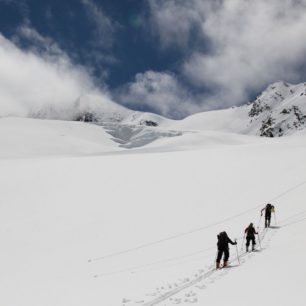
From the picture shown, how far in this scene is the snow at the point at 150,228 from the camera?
13.5 metres

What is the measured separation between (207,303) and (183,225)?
16.3 m

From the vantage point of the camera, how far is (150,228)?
2652 cm

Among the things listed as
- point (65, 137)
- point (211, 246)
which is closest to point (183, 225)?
point (211, 246)

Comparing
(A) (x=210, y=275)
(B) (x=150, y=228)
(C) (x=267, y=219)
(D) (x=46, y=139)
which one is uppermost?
(D) (x=46, y=139)

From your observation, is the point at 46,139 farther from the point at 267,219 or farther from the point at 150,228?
the point at 267,219

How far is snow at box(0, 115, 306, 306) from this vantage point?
13.5 meters

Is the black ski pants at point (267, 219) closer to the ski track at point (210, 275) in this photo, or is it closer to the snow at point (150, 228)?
the snow at point (150, 228)

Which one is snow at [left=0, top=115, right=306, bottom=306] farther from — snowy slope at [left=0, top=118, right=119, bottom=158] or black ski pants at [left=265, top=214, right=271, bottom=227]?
snowy slope at [left=0, top=118, right=119, bottom=158]

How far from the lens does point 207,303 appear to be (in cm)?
1045

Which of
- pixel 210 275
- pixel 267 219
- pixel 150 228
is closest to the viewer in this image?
pixel 210 275

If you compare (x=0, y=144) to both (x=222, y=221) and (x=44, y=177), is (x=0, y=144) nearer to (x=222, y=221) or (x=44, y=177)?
(x=44, y=177)

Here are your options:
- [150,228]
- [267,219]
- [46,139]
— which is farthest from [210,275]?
[46,139]

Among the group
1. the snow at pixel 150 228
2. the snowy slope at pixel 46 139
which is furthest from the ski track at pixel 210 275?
the snowy slope at pixel 46 139

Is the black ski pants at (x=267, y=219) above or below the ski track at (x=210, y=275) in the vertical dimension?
above
